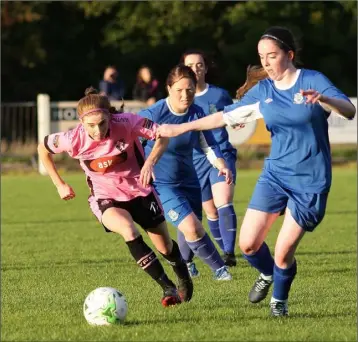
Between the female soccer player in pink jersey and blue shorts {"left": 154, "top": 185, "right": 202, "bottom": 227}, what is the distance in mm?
841

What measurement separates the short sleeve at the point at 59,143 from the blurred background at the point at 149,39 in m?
26.3

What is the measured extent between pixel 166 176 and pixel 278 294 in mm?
2146

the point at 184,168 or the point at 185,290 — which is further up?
the point at 184,168

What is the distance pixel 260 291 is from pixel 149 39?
2985 centimetres

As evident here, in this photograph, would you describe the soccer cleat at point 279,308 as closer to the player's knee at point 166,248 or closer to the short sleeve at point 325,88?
the player's knee at point 166,248

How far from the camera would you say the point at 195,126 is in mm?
6809

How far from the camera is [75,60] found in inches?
1431

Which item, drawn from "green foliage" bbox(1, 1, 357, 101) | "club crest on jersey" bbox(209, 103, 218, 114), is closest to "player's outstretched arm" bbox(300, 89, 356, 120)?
"club crest on jersey" bbox(209, 103, 218, 114)

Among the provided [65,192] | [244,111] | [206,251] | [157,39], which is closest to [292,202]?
[244,111]

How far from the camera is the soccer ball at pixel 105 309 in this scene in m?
6.71

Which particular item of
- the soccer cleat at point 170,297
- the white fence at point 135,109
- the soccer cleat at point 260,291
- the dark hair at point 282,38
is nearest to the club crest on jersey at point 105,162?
the soccer cleat at point 170,297

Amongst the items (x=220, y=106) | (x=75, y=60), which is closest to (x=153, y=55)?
(x=75, y=60)

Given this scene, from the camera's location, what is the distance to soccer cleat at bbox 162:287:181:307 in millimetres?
7359

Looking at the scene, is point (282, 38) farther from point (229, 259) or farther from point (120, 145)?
point (229, 259)
